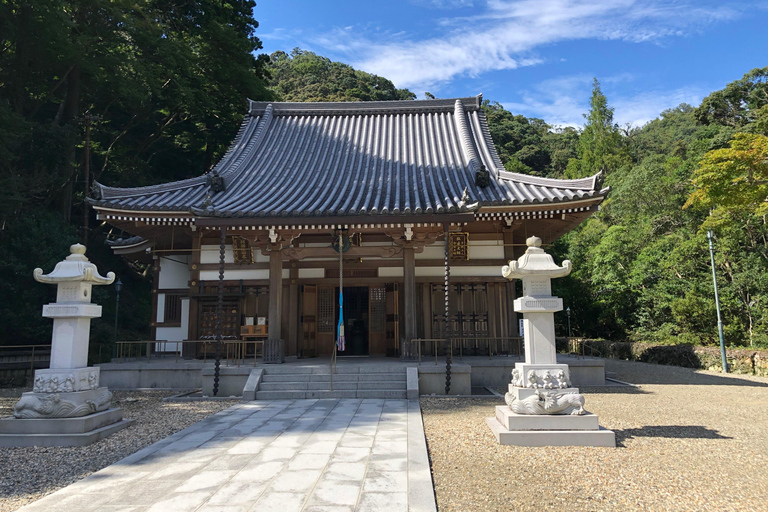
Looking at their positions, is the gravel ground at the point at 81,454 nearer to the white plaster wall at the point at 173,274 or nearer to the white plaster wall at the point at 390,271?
the white plaster wall at the point at 173,274

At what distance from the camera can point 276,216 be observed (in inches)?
388

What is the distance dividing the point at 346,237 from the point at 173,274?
592cm

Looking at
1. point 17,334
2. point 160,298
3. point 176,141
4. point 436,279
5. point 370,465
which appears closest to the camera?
point 370,465

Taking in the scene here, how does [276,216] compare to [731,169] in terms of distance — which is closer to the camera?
[276,216]

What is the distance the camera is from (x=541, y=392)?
5723mm

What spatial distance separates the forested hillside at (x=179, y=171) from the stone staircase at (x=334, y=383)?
399 inches

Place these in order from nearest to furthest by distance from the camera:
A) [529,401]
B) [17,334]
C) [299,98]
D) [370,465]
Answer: [370,465], [529,401], [17,334], [299,98]

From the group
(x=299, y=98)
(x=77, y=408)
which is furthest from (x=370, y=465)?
(x=299, y=98)

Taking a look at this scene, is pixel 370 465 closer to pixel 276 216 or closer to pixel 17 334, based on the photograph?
pixel 276 216

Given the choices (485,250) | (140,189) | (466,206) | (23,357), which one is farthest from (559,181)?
(23,357)

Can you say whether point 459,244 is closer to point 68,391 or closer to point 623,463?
point 623,463

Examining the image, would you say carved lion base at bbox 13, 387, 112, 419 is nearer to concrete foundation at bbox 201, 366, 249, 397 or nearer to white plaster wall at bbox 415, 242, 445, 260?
concrete foundation at bbox 201, 366, 249, 397

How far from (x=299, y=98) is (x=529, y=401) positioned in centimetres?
4771

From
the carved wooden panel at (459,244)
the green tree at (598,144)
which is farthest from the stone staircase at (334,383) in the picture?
the green tree at (598,144)
